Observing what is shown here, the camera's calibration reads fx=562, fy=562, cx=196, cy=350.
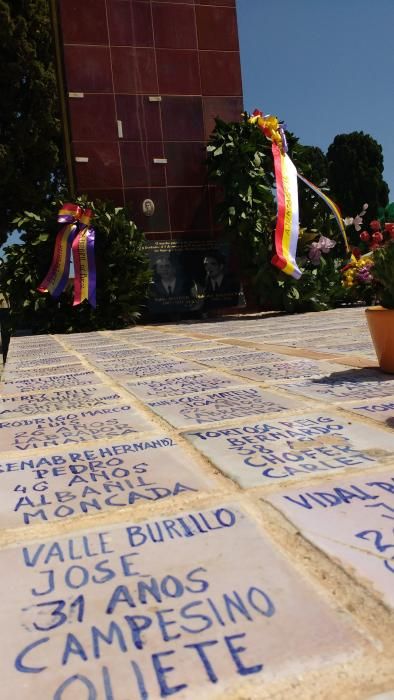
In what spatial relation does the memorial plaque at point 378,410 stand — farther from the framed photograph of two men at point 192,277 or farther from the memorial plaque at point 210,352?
the framed photograph of two men at point 192,277

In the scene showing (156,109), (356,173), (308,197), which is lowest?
(308,197)

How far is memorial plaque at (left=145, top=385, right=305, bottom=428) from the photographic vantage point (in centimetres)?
200

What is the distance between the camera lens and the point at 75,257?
7.26 meters

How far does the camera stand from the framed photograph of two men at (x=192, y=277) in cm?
846

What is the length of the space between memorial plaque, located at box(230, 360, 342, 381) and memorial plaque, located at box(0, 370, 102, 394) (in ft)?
2.61

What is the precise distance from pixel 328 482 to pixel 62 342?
492cm

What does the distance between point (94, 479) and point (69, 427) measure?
1.85 feet

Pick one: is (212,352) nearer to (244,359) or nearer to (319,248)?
(244,359)

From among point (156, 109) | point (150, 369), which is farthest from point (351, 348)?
point (156, 109)

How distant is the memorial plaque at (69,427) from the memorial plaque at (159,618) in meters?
0.73

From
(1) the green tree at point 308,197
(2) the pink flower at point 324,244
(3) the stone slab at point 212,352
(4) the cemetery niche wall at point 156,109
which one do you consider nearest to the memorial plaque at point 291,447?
(3) the stone slab at point 212,352

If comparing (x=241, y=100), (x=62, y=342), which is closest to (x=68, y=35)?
(x=241, y=100)

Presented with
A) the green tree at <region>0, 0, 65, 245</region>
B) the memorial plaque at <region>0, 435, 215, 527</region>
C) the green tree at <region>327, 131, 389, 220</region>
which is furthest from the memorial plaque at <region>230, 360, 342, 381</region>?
the green tree at <region>327, 131, 389, 220</region>

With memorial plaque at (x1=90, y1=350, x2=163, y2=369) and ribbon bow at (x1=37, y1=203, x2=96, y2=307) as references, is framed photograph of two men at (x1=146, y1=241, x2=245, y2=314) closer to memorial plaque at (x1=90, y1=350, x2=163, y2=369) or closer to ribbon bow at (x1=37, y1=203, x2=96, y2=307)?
ribbon bow at (x1=37, y1=203, x2=96, y2=307)
